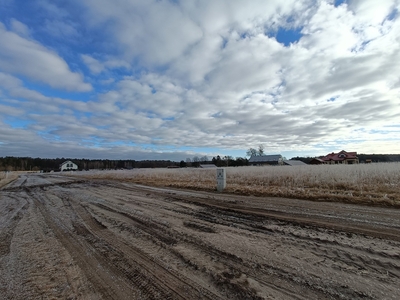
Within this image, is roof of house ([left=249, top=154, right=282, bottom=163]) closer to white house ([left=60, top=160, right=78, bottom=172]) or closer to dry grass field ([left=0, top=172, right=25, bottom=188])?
dry grass field ([left=0, top=172, right=25, bottom=188])

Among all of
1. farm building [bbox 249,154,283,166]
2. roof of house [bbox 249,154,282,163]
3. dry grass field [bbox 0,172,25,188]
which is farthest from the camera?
roof of house [bbox 249,154,282,163]

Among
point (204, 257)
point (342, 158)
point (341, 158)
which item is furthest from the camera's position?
point (341, 158)

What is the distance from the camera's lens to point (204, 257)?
132 inches

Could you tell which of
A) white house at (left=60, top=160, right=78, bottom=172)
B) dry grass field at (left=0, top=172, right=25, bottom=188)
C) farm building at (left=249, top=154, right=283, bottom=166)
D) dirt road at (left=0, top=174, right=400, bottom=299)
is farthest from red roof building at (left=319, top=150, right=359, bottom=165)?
white house at (left=60, top=160, right=78, bottom=172)

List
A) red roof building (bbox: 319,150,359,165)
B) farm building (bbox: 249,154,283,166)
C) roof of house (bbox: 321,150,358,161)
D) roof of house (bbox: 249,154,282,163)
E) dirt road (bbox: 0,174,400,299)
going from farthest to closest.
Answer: roof of house (bbox: 249,154,282,163)
farm building (bbox: 249,154,283,166)
roof of house (bbox: 321,150,358,161)
red roof building (bbox: 319,150,359,165)
dirt road (bbox: 0,174,400,299)

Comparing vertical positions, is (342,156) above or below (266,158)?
below

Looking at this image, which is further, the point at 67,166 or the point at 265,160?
the point at 67,166

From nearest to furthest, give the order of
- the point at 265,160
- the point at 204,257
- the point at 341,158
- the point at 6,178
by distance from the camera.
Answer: the point at 204,257
the point at 6,178
the point at 341,158
the point at 265,160

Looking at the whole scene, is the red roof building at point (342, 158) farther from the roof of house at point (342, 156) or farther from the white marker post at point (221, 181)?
the white marker post at point (221, 181)

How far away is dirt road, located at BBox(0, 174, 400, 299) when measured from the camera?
8.23ft

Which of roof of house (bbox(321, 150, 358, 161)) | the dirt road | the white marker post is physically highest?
roof of house (bbox(321, 150, 358, 161))

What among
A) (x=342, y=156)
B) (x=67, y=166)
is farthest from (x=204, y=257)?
(x=67, y=166)

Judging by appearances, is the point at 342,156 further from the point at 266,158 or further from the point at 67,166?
the point at 67,166

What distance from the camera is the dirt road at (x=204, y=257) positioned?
2.51 metres
